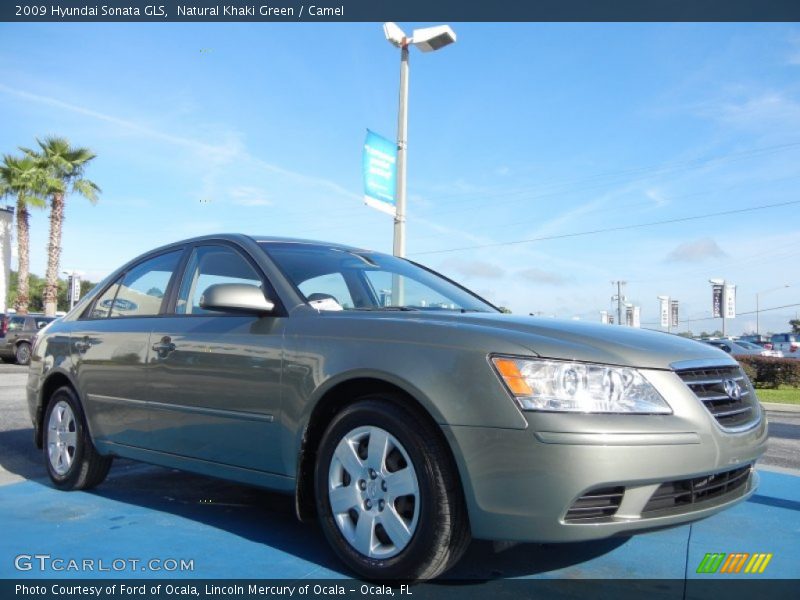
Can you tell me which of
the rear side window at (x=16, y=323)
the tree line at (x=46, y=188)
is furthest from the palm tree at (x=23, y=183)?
the rear side window at (x=16, y=323)

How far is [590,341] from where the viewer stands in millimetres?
2895

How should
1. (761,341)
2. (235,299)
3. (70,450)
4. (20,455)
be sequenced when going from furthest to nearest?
(761,341)
(20,455)
(70,450)
(235,299)

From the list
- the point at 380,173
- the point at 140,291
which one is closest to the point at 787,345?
the point at 380,173

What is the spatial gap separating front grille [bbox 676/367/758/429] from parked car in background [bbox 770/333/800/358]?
114 ft

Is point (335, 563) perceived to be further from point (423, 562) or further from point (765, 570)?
point (765, 570)

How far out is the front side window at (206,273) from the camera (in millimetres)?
4051

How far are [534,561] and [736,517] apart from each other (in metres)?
1.68

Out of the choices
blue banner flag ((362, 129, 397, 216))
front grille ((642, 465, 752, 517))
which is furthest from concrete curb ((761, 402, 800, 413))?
front grille ((642, 465, 752, 517))

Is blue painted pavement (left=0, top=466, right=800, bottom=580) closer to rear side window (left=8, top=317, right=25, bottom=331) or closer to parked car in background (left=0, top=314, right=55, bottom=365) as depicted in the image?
parked car in background (left=0, top=314, right=55, bottom=365)

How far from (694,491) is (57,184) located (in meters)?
32.3

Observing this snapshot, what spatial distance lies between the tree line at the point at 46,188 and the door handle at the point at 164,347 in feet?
96.6

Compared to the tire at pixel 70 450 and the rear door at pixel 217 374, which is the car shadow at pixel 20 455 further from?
the rear door at pixel 217 374

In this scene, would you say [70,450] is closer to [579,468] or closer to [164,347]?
[164,347]

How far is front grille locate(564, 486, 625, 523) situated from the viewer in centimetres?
263
